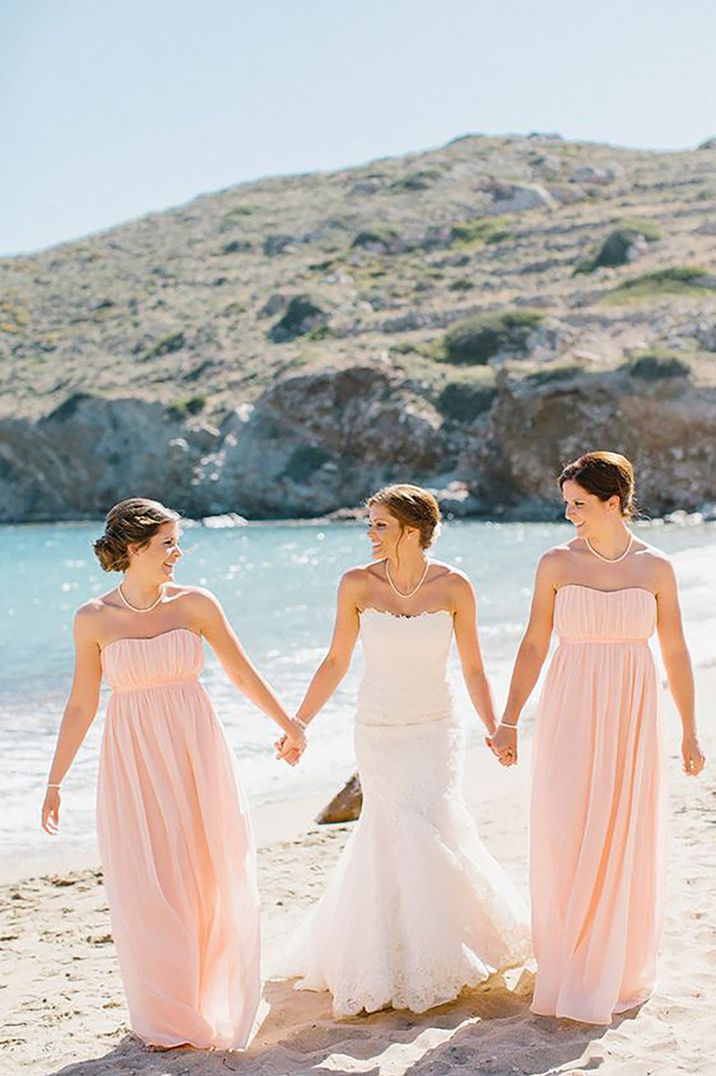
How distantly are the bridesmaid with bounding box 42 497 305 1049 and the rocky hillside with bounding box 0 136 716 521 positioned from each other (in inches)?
1745

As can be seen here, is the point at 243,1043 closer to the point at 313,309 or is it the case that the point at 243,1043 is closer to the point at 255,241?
the point at 313,309

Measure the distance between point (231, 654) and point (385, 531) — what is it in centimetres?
76

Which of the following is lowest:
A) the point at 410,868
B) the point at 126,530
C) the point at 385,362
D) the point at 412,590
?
the point at 410,868

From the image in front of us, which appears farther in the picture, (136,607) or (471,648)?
(471,648)

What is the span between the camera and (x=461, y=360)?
55.3 metres

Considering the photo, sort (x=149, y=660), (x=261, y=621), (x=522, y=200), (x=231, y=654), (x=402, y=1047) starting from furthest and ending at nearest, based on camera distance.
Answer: (x=522, y=200) → (x=261, y=621) → (x=231, y=654) → (x=149, y=660) → (x=402, y=1047)

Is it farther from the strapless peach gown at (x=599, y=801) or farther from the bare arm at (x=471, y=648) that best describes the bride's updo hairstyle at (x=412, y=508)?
the strapless peach gown at (x=599, y=801)

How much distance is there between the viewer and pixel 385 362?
175 feet

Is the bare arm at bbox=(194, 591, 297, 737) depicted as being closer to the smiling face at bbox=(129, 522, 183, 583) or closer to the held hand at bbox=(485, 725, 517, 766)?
the smiling face at bbox=(129, 522, 183, 583)

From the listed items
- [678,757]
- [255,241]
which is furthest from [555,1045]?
[255,241]

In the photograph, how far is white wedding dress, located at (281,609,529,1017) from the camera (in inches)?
176

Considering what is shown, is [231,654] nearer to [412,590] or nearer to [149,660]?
[149,660]

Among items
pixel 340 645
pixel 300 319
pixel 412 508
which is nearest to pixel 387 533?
pixel 412 508

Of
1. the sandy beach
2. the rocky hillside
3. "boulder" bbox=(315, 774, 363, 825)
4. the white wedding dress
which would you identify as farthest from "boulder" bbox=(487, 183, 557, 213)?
the white wedding dress
